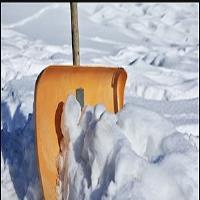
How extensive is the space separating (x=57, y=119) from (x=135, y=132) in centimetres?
70

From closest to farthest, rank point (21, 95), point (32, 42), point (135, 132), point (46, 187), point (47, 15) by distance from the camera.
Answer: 1. point (135, 132)
2. point (46, 187)
3. point (21, 95)
4. point (32, 42)
5. point (47, 15)

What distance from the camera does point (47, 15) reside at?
14.2m

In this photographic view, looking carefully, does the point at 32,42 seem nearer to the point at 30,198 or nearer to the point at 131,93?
the point at 131,93

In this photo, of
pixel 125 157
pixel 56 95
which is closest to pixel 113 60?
pixel 56 95

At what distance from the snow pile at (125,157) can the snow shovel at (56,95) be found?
0.43 feet

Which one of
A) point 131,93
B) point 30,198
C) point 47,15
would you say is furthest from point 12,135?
point 47,15

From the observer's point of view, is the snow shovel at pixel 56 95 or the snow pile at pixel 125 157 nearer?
the snow pile at pixel 125 157

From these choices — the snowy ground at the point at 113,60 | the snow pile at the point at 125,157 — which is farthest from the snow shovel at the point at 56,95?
the snowy ground at the point at 113,60

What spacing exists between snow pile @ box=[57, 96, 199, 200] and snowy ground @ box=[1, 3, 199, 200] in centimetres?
2

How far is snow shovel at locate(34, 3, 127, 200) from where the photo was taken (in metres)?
3.46

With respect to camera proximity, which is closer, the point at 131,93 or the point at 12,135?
the point at 12,135

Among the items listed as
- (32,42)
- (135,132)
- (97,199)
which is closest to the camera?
(97,199)

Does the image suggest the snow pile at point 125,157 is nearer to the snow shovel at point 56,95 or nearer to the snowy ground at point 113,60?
the snowy ground at point 113,60

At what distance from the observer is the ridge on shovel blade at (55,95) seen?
3.46m
